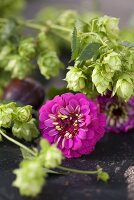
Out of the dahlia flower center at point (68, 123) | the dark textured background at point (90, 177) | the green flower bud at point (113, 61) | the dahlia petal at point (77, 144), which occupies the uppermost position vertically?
the green flower bud at point (113, 61)

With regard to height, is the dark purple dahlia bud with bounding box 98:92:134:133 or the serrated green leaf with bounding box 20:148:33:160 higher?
the dark purple dahlia bud with bounding box 98:92:134:133

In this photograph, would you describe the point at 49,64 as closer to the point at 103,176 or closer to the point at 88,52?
the point at 88,52

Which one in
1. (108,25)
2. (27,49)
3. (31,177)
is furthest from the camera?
(27,49)

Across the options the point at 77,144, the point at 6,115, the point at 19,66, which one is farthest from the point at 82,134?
the point at 19,66

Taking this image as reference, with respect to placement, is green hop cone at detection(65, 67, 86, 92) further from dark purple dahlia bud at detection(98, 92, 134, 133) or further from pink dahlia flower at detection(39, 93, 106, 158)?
dark purple dahlia bud at detection(98, 92, 134, 133)

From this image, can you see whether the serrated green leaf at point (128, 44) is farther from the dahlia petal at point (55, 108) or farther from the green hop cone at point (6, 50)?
the green hop cone at point (6, 50)

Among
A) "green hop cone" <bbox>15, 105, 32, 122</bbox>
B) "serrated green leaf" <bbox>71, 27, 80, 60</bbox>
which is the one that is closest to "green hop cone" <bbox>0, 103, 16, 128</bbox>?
"green hop cone" <bbox>15, 105, 32, 122</bbox>

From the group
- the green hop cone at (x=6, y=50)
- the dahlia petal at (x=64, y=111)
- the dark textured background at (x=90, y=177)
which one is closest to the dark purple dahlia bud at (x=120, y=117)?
the dark textured background at (x=90, y=177)
